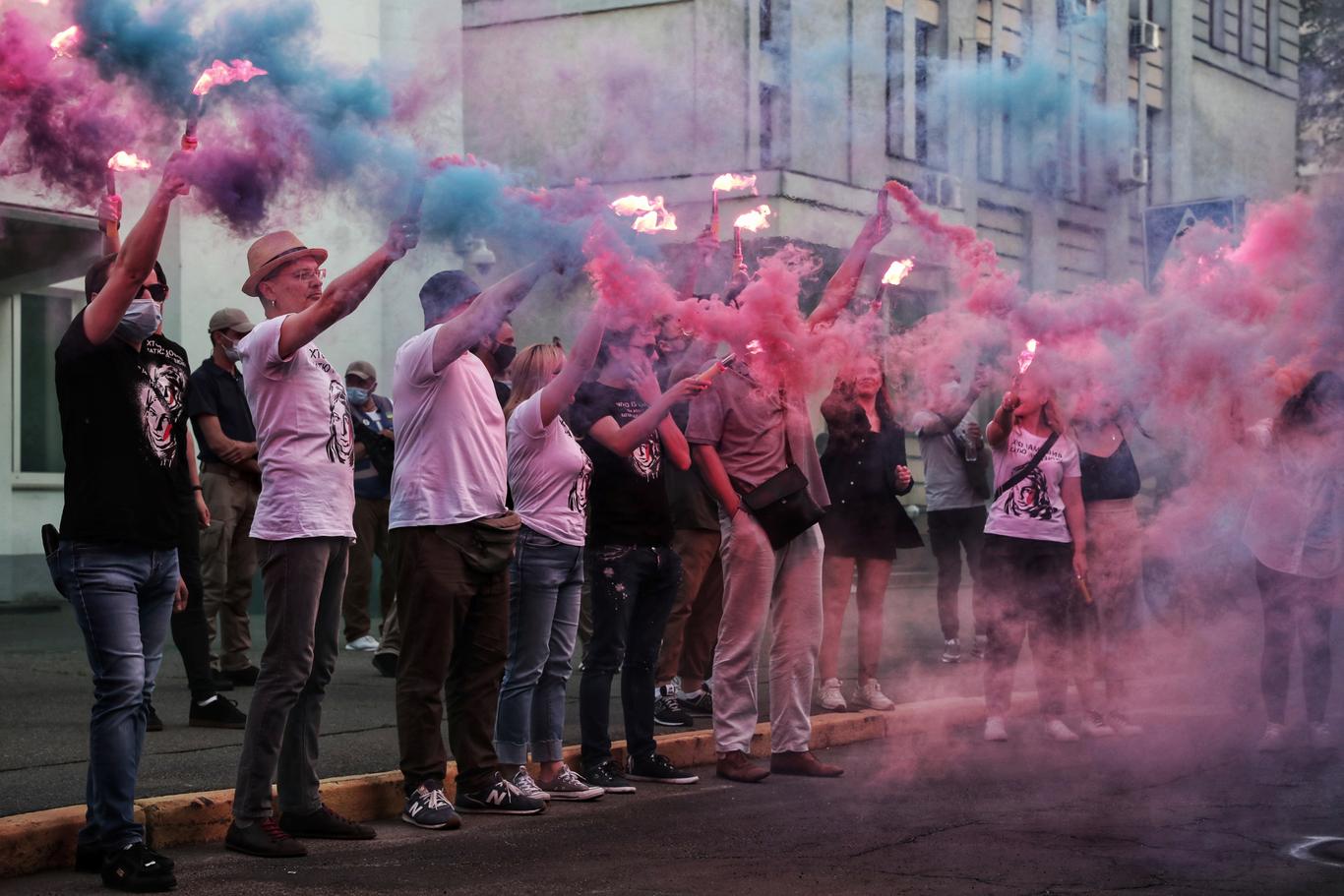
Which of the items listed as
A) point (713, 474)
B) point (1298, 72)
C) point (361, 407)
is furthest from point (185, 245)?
point (1298, 72)

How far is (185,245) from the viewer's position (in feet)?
47.5

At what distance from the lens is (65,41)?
17.6 ft

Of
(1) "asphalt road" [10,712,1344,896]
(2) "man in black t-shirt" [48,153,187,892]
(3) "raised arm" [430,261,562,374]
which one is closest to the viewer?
(2) "man in black t-shirt" [48,153,187,892]

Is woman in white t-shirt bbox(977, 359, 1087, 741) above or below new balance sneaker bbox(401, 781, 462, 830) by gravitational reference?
above

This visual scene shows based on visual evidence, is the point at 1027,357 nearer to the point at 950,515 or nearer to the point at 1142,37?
the point at 1142,37

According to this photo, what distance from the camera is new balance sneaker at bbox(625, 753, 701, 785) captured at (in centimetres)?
730

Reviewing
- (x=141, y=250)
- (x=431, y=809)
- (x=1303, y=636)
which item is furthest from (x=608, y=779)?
(x=1303, y=636)

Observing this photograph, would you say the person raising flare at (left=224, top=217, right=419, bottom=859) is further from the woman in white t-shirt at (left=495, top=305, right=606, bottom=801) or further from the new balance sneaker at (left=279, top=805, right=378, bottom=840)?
the woman in white t-shirt at (left=495, top=305, right=606, bottom=801)

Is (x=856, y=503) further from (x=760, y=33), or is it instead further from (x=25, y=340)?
(x=25, y=340)

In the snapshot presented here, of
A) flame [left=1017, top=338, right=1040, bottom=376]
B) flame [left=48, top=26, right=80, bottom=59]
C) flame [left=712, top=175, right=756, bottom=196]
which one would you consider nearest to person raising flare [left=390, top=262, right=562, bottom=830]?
flame [left=712, top=175, right=756, bottom=196]

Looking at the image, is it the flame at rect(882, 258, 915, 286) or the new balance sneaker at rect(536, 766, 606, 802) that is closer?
the new balance sneaker at rect(536, 766, 606, 802)

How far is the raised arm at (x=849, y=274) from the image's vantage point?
7359mm

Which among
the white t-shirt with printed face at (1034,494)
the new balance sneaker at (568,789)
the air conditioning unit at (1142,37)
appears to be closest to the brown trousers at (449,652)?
the new balance sneaker at (568,789)

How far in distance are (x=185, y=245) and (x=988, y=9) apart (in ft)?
26.0
